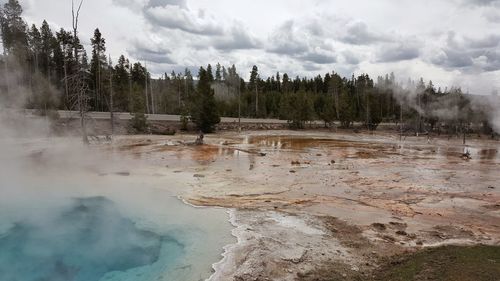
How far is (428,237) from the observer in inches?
358

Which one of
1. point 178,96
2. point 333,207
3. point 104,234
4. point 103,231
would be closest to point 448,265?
point 333,207

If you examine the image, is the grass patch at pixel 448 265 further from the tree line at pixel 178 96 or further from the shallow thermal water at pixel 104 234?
the tree line at pixel 178 96

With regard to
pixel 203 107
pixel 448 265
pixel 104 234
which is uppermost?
pixel 203 107

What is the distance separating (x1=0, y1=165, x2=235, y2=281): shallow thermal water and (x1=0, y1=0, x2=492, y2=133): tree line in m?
9.80

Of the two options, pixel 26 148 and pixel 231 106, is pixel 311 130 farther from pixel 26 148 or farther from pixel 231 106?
pixel 26 148

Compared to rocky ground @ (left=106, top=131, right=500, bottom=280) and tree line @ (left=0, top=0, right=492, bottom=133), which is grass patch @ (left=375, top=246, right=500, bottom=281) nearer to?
rocky ground @ (left=106, top=131, right=500, bottom=280)

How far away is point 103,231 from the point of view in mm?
9734

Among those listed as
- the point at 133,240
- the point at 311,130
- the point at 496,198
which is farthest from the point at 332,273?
the point at 311,130

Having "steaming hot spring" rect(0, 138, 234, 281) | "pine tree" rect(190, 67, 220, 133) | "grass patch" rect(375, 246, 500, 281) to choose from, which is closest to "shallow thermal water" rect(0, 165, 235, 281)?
"steaming hot spring" rect(0, 138, 234, 281)

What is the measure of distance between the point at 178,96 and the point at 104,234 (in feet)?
210

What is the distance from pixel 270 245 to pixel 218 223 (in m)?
2.12

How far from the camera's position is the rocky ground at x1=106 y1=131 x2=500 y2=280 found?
7570 mm

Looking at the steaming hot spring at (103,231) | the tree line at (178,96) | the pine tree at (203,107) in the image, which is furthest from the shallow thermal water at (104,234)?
the pine tree at (203,107)

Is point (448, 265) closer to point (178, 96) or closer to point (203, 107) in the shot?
point (203, 107)
